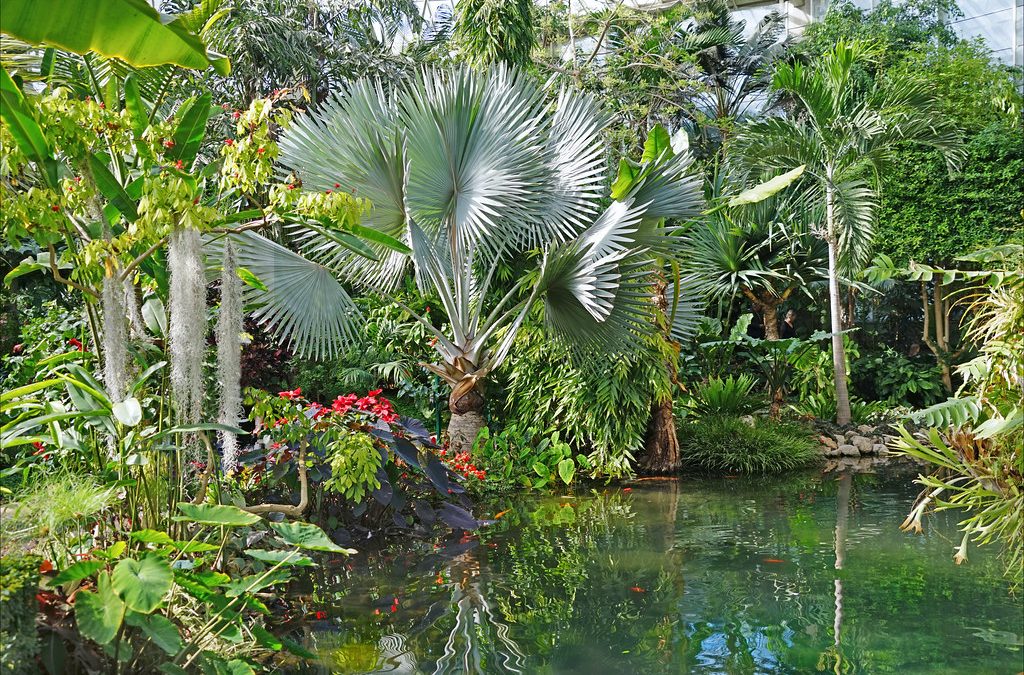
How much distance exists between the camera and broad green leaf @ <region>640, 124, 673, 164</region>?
313 inches

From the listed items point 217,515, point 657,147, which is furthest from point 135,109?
point 657,147

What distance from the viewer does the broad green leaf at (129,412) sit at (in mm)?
3248

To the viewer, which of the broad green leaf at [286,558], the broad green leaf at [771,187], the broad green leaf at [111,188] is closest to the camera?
the broad green leaf at [286,558]

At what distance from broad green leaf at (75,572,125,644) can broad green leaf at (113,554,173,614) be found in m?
0.06

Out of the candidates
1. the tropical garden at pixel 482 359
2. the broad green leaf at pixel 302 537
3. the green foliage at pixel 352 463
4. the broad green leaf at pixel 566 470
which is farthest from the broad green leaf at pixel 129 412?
the broad green leaf at pixel 566 470

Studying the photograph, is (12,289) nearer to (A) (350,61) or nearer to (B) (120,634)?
(A) (350,61)

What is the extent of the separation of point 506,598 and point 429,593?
0.48m

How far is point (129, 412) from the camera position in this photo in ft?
10.7

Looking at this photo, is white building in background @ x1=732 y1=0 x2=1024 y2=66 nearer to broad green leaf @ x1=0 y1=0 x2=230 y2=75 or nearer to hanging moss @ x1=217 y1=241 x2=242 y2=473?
hanging moss @ x1=217 y1=241 x2=242 y2=473

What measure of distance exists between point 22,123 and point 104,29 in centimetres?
50

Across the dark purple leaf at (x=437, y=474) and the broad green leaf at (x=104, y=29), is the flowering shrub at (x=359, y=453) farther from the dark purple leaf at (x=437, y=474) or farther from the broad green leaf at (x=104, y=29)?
the broad green leaf at (x=104, y=29)

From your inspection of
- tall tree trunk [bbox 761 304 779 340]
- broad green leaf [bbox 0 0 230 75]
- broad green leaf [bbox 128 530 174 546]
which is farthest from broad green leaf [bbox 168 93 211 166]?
tall tree trunk [bbox 761 304 779 340]

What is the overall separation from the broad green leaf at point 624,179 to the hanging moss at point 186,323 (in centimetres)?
457

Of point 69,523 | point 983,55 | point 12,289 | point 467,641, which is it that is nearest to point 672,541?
point 467,641
